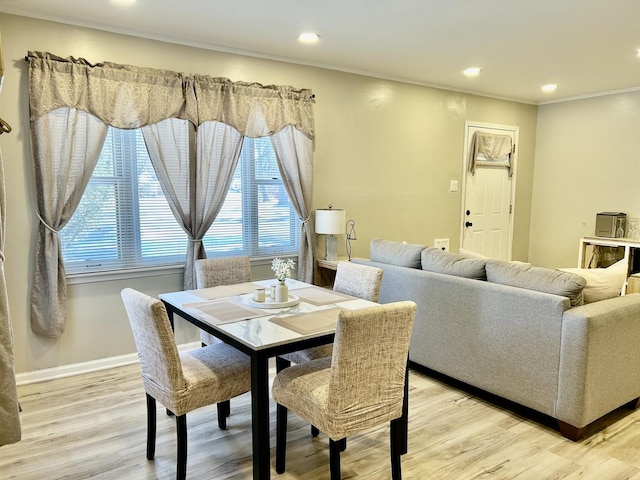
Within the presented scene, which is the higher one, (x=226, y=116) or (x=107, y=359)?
(x=226, y=116)

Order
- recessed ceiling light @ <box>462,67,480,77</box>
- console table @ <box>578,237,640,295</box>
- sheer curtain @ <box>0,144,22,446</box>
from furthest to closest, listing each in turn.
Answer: console table @ <box>578,237,640,295</box>
recessed ceiling light @ <box>462,67,480,77</box>
sheer curtain @ <box>0,144,22,446</box>

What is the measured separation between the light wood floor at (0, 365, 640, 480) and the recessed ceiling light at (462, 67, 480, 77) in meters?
3.09

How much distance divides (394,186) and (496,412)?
108 inches

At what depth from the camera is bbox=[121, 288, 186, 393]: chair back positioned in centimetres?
200

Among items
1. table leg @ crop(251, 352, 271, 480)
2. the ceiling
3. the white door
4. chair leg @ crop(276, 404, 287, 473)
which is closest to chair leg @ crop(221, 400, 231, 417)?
chair leg @ crop(276, 404, 287, 473)

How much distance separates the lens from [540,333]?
105 inches

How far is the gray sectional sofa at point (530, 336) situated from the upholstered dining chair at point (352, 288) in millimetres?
602

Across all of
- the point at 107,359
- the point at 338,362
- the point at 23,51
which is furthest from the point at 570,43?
the point at 107,359

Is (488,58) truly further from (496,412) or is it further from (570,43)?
(496,412)

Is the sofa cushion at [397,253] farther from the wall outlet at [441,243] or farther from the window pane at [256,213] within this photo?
the wall outlet at [441,243]

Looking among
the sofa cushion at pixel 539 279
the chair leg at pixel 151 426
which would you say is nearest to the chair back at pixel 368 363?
the chair leg at pixel 151 426

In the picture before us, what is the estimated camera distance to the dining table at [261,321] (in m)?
2.00

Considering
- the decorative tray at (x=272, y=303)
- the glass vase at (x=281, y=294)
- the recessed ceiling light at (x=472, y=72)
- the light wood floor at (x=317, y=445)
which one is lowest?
the light wood floor at (x=317, y=445)

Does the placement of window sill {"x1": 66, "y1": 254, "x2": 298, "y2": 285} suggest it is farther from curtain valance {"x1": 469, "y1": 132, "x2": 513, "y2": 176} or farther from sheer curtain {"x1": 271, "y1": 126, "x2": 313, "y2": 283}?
curtain valance {"x1": 469, "y1": 132, "x2": 513, "y2": 176}
